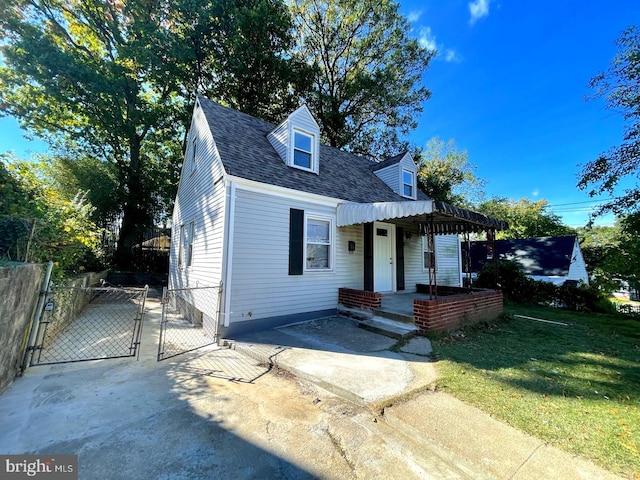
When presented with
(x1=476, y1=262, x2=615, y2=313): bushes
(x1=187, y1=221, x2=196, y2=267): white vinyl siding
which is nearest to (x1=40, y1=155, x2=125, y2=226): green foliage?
(x1=187, y1=221, x2=196, y2=267): white vinyl siding

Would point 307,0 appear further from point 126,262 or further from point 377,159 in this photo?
point 126,262

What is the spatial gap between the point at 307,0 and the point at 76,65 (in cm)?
1376

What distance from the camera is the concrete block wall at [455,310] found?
19.0ft

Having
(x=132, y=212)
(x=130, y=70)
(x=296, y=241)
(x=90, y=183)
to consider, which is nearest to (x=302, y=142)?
(x=296, y=241)

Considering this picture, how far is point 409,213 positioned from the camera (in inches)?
233

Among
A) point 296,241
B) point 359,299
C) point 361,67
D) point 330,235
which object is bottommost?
point 359,299

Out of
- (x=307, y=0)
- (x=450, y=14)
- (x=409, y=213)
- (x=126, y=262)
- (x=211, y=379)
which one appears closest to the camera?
(x=211, y=379)

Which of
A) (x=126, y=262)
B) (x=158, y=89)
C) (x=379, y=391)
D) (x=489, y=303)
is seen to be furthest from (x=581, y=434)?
(x=158, y=89)

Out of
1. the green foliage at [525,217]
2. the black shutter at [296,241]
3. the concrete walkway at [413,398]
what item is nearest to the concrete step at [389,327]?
the concrete walkway at [413,398]

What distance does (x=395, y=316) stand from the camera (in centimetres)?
631

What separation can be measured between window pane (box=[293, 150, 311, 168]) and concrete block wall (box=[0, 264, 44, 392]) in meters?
6.03

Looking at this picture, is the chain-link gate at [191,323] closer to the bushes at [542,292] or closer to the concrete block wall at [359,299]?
the concrete block wall at [359,299]

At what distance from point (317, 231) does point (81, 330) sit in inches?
244

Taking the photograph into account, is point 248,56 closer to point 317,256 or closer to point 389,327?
point 317,256
